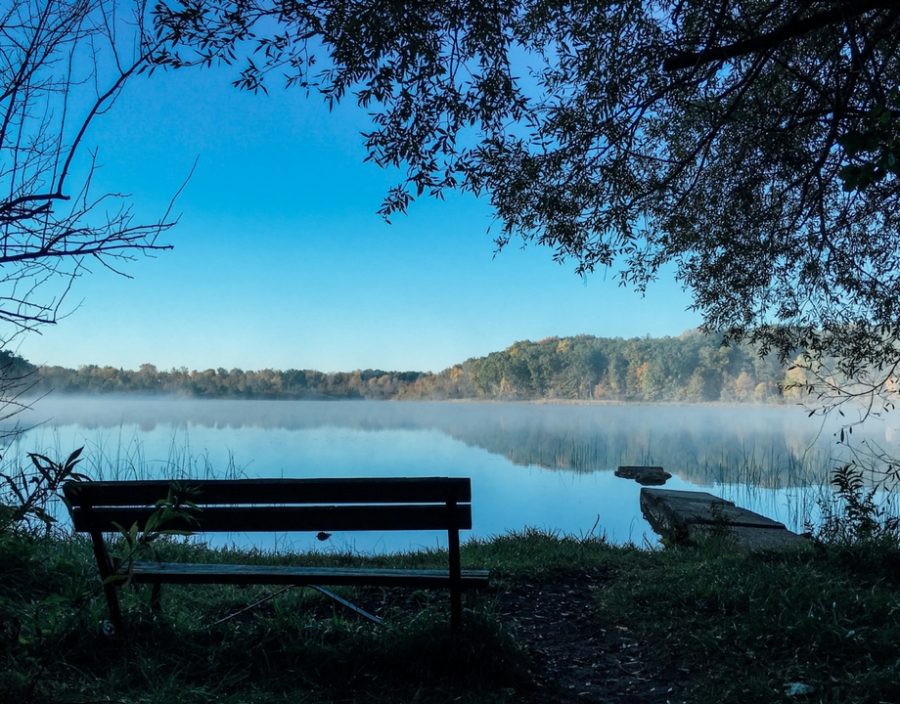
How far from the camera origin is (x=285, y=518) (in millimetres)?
2781

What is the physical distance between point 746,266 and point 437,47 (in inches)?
142

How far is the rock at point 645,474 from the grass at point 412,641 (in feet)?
28.5

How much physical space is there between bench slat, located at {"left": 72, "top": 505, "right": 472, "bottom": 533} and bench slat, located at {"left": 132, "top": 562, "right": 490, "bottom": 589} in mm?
209

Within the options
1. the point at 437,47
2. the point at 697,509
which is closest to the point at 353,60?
the point at 437,47

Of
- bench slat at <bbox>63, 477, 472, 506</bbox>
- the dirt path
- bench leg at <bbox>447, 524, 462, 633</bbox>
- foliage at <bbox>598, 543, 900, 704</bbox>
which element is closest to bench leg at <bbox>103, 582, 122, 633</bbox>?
bench slat at <bbox>63, 477, 472, 506</bbox>

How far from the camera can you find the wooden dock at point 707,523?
556 cm

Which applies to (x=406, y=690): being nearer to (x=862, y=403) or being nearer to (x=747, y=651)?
(x=747, y=651)

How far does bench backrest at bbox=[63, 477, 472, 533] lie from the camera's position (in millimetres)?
2666

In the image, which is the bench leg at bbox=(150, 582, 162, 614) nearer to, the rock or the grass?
the grass

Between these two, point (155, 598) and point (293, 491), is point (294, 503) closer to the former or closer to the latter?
point (293, 491)

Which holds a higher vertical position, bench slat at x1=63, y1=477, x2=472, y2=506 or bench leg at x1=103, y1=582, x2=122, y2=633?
bench slat at x1=63, y1=477, x2=472, y2=506

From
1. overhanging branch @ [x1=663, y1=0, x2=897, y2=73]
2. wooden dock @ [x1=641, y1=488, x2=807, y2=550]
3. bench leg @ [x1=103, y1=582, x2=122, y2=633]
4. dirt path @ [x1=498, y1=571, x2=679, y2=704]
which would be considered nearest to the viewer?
dirt path @ [x1=498, y1=571, x2=679, y2=704]

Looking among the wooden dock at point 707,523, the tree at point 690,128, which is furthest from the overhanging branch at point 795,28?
the wooden dock at point 707,523

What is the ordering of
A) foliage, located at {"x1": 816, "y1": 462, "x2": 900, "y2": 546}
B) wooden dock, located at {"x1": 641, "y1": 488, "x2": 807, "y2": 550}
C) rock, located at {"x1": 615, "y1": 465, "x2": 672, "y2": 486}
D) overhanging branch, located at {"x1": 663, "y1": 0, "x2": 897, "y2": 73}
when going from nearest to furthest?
overhanging branch, located at {"x1": 663, "y1": 0, "x2": 897, "y2": 73}
foliage, located at {"x1": 816, "y1": 462, "x2": 900, "y2": 546}
wooden dock, located at {"x1": 641, "y1": 488, "x2": 807, "y2": 550}
rock, located at {"x1": 615, "y1": 465, "x2": 672, "y2": 486}
